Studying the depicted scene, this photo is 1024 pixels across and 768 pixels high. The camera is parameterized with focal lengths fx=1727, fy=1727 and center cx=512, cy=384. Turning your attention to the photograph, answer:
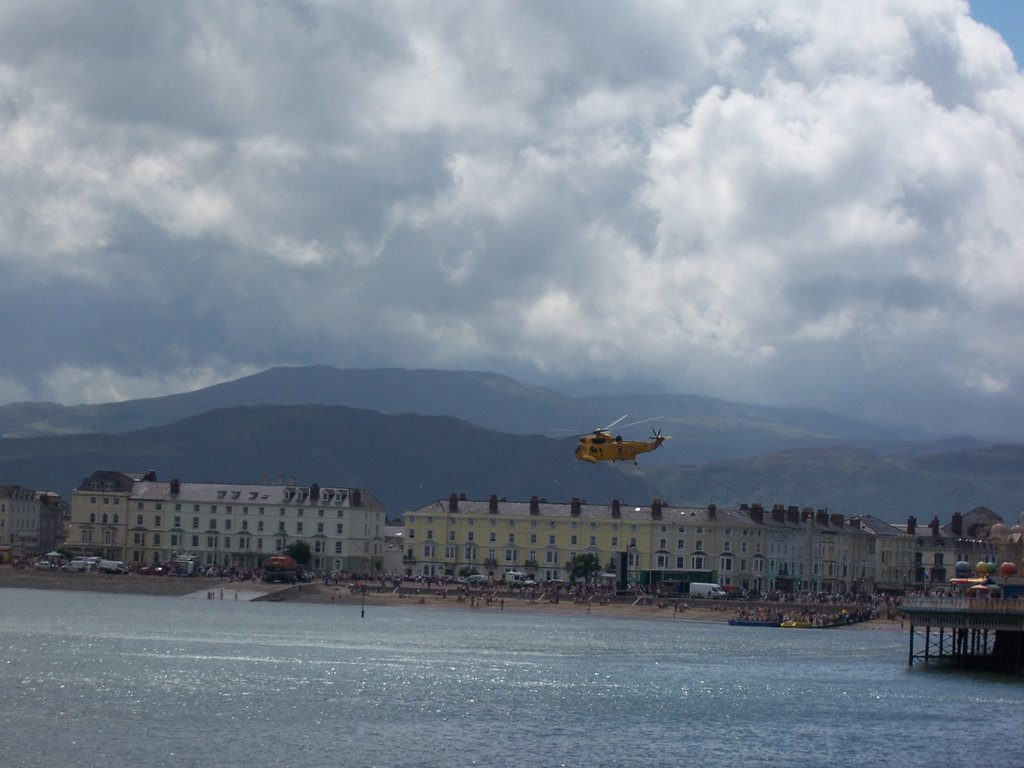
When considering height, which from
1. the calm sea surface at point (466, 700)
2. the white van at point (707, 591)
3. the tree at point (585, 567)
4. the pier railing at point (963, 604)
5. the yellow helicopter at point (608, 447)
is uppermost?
the yellow helicopter at point (608, 447)

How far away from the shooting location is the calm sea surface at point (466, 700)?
2146 inches

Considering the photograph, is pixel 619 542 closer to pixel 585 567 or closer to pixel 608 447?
pixel 585 567

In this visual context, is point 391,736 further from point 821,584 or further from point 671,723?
point 821,584

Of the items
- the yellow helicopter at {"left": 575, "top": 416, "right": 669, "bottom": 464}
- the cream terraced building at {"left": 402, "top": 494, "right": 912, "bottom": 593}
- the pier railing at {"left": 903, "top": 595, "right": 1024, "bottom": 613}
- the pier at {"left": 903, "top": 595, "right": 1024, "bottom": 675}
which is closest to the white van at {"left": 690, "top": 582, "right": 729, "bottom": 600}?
the cream terraced building at {"left": 402, "top": 494, "right": 912, "bottom": 593}

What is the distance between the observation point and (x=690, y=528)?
6447 inches

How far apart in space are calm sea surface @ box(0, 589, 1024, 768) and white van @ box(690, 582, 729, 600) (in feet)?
131

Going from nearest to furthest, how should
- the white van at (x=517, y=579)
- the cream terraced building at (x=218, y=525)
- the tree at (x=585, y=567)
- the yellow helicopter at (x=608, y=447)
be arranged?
the yellow helicopter at (x=608, y=447)
the white van at (x=517, y=579)
the tree at (x=585, y=567)
the cream terraced building at (x=218, y=525)

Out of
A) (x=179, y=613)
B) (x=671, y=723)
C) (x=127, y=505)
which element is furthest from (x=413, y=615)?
(x=671, y=723)

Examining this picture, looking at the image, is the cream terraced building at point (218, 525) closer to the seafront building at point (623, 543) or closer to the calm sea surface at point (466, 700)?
the seafront building at point (623, 543)

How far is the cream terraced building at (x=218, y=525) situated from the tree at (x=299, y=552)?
2.89 m

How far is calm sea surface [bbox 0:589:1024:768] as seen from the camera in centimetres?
5450

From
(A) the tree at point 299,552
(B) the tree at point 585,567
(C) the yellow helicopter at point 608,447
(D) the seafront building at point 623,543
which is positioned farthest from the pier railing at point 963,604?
→ (A) the tree at point 299,552

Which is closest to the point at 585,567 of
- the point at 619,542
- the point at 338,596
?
the point at 619,542

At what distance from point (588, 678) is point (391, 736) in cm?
2256
